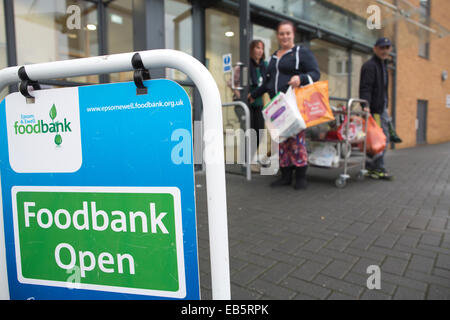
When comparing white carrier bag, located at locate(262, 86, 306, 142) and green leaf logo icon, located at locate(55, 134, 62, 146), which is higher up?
white carrier bag, located at locate(262, 86, 306, 142)

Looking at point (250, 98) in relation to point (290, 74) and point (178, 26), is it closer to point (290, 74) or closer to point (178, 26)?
point (290, 74)

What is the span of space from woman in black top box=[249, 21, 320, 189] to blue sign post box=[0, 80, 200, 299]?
131 inches

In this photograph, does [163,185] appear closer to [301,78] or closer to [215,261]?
[215,261]

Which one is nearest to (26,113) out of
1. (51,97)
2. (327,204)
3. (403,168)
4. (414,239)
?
(51,97)

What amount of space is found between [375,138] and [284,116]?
1.80 m

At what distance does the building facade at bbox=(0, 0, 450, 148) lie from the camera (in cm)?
459

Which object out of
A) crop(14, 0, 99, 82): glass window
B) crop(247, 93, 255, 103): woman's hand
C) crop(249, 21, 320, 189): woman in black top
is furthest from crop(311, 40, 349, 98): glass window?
crop(14, 0, 99, 82): glass window

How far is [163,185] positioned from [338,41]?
360 inches

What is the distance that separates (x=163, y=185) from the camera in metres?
A: 0.87

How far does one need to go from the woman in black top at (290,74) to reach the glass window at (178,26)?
210cm

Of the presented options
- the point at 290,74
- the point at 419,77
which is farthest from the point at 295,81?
the point at 419,77

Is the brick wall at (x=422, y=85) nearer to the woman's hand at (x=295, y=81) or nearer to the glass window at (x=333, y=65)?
the glass window at (x=333, y=65)

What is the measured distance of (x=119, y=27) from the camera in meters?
5.50

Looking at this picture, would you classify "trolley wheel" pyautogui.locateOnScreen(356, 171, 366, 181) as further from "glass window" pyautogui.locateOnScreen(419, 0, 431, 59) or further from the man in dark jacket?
"glass window" pyautogui.locateOnScreen(419, 0, 431, 59)
